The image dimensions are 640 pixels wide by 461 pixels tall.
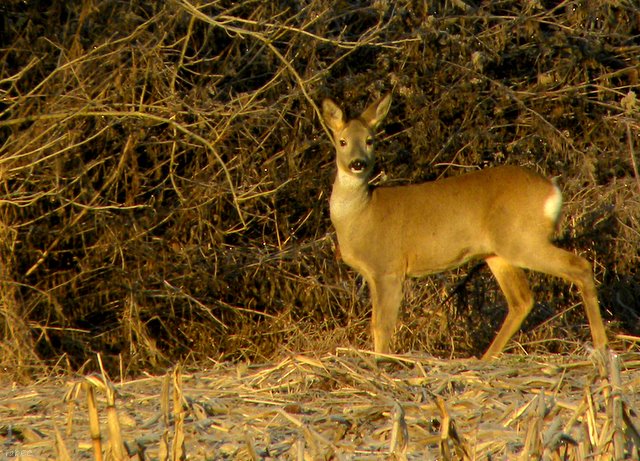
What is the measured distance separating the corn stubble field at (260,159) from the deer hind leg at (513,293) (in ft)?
0.82

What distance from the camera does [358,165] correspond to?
7492mm

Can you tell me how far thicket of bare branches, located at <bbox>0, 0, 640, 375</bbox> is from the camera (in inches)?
336

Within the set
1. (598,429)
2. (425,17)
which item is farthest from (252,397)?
(425,17)

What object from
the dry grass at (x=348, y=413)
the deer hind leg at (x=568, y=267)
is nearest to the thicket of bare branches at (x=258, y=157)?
the deer hind leg at (x=568, y=267)

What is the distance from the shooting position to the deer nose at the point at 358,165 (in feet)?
24.6

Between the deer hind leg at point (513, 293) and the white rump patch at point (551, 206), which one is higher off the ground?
the white rump patch at point (551, 206)

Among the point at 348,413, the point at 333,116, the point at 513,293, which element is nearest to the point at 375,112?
the point at 333,116

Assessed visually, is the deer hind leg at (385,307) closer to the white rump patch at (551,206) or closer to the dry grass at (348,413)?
the white rump patch at (551,206)

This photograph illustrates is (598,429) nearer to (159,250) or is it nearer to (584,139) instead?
(159,250)

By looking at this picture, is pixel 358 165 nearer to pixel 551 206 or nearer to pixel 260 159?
pixel 551 206

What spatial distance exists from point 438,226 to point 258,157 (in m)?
2.16

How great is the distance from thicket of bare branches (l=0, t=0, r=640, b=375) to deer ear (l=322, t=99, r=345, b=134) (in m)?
0.68

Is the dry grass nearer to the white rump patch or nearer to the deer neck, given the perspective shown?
the white rump patch

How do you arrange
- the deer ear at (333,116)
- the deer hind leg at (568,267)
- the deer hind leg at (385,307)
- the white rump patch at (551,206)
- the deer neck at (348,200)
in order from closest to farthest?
the deer hind leg at (568,267)
the white rump patch at (551,206)
the deer hind leg at (385,307)
the deer neck at (348,200)
the deer ear at (333,116)
